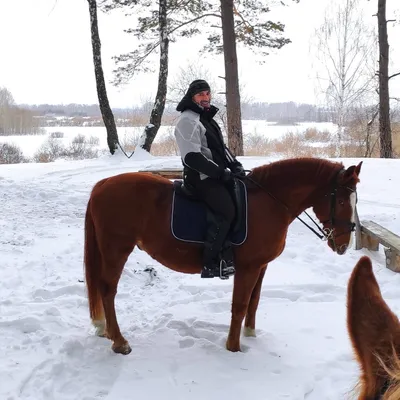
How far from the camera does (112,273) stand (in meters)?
3.32

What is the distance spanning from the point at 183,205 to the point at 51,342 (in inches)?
60.1

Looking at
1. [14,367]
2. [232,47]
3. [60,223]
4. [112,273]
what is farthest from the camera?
[232,47]

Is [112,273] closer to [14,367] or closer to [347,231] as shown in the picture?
[14,367]

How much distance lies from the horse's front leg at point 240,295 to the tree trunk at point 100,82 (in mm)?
11026

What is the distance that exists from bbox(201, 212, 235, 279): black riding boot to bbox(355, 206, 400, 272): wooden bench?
2.47m

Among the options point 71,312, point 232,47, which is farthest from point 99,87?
point 71,312

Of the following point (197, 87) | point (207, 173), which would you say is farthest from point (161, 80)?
point (207, 173)

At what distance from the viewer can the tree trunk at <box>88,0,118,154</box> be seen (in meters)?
12.6

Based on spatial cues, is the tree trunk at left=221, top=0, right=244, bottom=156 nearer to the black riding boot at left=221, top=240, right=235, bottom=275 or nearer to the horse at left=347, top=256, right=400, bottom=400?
the black riding boot at left=221, top=240, right=235, bottom=275

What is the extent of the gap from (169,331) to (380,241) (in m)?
3.00

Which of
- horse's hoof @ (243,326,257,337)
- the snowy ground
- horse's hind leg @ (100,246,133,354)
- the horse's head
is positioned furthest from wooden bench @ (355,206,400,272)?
horse's hind leg @ (100,246,133,354)

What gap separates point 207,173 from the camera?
3.04 metres

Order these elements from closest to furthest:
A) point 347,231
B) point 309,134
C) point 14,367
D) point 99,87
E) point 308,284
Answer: point 14,367
point 347,231
point 308,284
point 99,87
point 309,134

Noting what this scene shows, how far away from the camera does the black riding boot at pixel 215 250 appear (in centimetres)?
312
